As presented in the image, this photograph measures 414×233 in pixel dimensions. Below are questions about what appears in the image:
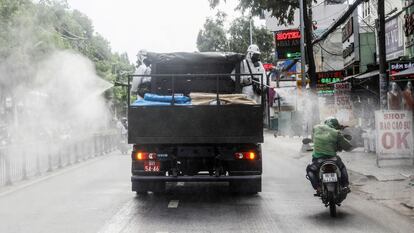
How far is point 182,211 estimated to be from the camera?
9.40m

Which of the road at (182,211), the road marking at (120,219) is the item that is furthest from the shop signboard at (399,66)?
the road marking at (120,219)

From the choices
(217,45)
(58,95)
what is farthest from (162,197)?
(217,45)

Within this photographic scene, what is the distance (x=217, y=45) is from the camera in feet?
208

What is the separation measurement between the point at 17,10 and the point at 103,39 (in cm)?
8084

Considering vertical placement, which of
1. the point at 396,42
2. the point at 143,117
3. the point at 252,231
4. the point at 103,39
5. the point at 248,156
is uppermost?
the point at 103,39

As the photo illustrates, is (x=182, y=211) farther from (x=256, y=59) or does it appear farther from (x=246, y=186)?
(x=256, y=59)

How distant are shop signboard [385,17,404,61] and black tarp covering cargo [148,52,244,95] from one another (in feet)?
40.3

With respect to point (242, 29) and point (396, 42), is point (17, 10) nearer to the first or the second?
point (396, 42)

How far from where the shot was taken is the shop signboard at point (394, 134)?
49.6ft

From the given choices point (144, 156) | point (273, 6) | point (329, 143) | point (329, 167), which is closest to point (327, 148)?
point (329, 143)

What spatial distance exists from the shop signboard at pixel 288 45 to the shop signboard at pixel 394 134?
13403 mm

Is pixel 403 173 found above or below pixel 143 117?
below

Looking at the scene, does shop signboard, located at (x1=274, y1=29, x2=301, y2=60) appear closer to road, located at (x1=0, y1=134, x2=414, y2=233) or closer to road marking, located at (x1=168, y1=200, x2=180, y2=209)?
road, located at (x1=0, y1=134, x2=414, y2=233)

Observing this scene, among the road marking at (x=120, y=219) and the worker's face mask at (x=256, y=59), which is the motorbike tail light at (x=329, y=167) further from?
the worker's face mask at (x=256, y=59)
